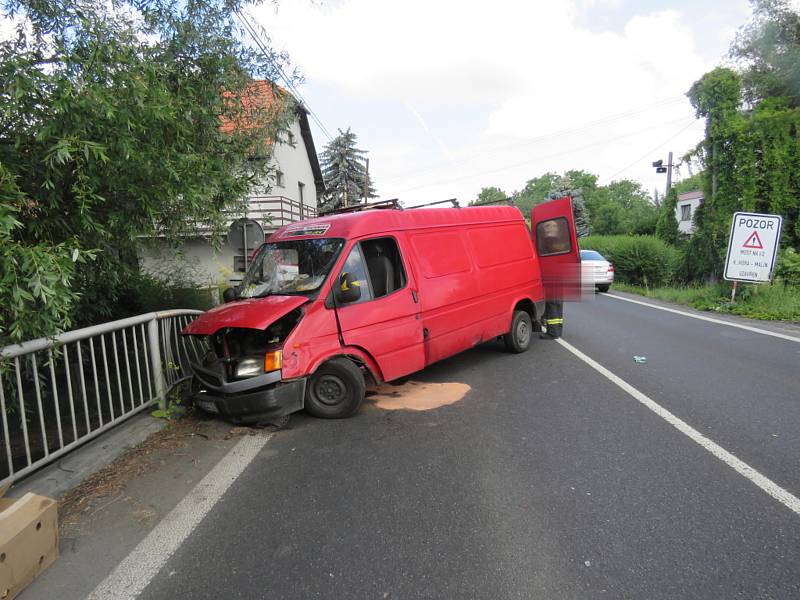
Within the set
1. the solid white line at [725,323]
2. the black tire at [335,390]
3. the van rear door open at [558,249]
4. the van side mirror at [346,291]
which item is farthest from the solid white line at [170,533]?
the solid white line at [725,323]

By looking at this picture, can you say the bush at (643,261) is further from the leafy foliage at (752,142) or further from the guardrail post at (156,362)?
the guardrail post at (156,362)

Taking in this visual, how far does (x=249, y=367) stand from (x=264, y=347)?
23cm

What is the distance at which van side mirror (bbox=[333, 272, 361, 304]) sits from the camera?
185 inches

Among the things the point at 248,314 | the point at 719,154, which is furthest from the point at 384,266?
the point at 719,154

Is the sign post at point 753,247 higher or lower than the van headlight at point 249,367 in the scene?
higher

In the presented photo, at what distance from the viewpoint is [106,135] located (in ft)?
10.8

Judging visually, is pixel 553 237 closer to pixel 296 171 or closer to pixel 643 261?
pixel 643 261

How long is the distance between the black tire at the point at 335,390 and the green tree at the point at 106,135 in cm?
194

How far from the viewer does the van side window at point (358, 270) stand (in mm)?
4965

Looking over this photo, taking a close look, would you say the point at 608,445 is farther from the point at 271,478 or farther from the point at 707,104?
the point at 707,104

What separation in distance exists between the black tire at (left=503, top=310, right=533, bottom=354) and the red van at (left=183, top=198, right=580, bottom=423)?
0.39m

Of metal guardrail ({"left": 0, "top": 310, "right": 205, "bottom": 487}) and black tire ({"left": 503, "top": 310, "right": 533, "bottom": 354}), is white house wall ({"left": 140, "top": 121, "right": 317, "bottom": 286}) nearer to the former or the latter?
metal guardrail ({"left": 0, "top": 310, "right": 205, "bottom": 487})

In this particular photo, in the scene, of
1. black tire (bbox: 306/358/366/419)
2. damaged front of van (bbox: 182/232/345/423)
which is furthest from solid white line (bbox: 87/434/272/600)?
black tire (bbox: 306/358/366/419)

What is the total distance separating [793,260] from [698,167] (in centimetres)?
429
